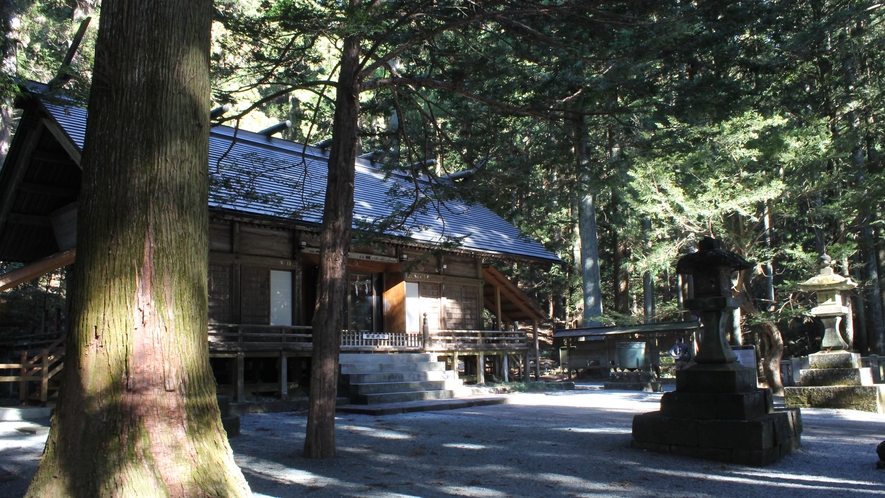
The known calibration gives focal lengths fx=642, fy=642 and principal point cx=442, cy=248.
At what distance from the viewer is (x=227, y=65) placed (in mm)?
8953

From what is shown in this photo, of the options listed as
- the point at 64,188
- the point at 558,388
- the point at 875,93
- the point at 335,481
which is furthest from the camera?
the point at 558,388

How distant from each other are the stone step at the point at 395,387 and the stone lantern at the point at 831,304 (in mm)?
7942

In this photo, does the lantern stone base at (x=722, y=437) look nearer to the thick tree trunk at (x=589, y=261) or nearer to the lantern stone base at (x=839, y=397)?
the lantern stone base at (x=839, y=397)

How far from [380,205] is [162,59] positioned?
13465 millimetres

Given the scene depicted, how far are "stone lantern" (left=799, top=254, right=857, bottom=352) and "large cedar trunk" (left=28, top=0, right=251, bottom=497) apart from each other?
41.3 feet

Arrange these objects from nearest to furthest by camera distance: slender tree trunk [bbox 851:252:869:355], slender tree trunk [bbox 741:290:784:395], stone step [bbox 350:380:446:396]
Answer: stone step [bbox 350:380:446:396]
slender tree trunk [bbox 741:290:784:395]
slender tree trunk [bbox 851:252:869:355]

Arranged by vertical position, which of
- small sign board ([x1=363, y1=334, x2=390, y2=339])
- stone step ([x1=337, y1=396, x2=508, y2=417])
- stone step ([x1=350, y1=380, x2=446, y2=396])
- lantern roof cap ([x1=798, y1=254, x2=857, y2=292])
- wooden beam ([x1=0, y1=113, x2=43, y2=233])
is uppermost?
wooden beam ([x1=0, y1=113, x2=43, y2=233])

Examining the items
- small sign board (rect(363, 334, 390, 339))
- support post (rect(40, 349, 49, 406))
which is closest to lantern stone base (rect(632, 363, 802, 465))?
small sign board (rect(363, 334, 390, 339))

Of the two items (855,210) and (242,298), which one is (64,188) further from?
(855,210)

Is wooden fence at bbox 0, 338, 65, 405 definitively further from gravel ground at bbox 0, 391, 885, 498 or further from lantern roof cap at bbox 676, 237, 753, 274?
lantern roof cap at bbox 676, 237, 753, 274

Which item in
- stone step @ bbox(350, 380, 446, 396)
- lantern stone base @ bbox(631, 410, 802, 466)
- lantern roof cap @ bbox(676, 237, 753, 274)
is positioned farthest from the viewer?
stone step @ bbox(350, 380, 446, 396)

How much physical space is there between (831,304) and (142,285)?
44.3 feet

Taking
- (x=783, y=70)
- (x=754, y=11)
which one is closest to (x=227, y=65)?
(x=754, y=11)

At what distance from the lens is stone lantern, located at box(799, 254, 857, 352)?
497 inches
